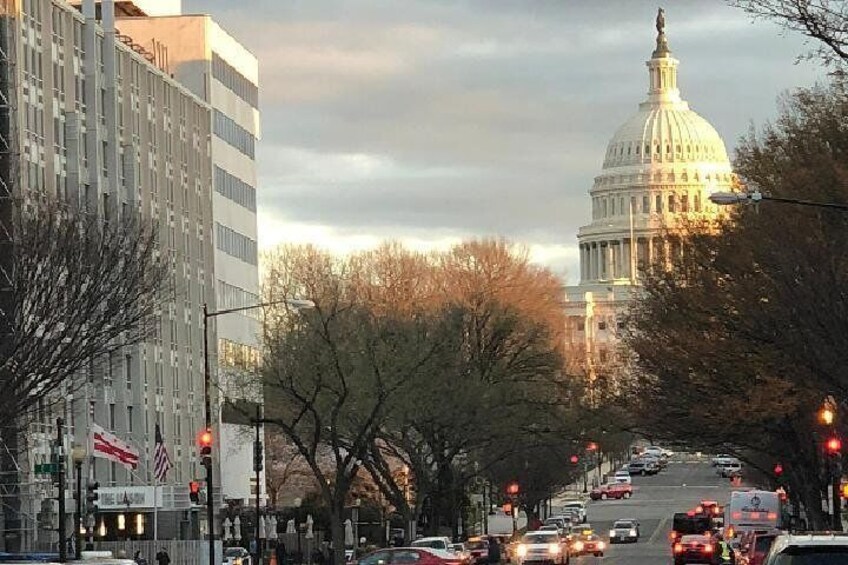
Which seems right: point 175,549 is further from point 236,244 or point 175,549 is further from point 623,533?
point 623,533

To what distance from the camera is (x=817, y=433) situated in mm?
84375

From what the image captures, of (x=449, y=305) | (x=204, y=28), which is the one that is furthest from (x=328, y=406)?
(x=204, y=28)

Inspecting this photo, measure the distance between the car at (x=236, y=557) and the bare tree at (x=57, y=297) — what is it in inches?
→ 600

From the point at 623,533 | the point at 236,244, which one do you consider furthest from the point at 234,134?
the point at 623,533

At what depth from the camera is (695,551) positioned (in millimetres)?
90188

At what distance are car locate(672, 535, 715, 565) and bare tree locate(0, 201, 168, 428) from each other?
31.4m

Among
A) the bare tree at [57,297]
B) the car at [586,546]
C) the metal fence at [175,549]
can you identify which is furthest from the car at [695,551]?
the bare tree at [57,297]

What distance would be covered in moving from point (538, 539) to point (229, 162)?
43232 mm

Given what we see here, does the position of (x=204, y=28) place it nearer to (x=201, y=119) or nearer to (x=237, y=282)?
(x=201, y=119)

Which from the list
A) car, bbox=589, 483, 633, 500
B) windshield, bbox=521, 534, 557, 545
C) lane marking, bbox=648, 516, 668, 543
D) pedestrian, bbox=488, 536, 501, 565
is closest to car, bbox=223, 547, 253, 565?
pedestrian, bbox=488, 536, 501, 565

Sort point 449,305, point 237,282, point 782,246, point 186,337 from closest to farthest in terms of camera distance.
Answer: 1. point 782,246
2. point 449,305
3. point 186,337
4. point 237,282

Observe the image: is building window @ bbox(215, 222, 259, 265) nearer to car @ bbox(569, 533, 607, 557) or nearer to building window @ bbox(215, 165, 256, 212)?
building window @ bbox(215, 165, 256, 212)

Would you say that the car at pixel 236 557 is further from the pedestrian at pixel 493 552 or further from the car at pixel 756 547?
the car at pixel 756 547

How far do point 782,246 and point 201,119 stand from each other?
59.6 meters
